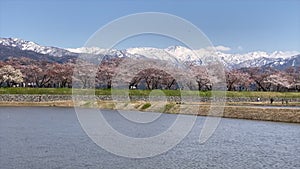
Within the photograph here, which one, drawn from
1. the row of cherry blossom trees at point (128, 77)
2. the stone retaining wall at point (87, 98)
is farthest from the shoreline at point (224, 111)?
the row of cherry blossom trees at point (128, 77)

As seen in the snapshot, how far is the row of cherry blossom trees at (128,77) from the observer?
85.4 meters

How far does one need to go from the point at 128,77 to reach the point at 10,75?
24.7 meters

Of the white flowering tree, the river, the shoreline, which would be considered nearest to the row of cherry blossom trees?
the white flowering tree

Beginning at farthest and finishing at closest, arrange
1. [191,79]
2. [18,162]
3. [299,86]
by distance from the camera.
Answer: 1. [299,86]
2. [191,79]
3. [18,162]

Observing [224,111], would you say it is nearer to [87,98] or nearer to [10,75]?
[87,98]

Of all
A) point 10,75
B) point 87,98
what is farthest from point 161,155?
point 10,75

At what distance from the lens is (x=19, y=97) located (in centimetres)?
6488

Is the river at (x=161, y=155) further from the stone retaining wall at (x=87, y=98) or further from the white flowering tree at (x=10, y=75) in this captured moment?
the white flowering tree at (x=10, y=75)

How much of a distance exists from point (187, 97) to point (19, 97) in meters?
26.9

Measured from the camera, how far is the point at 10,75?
8644cm

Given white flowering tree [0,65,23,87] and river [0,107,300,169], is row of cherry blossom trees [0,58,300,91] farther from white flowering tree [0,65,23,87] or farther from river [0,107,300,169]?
river [0,107,300,169]

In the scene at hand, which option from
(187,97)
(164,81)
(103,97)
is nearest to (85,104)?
(103,97)

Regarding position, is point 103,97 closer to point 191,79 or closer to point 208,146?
point 191,79

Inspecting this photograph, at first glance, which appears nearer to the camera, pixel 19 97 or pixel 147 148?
pixel 147 148
